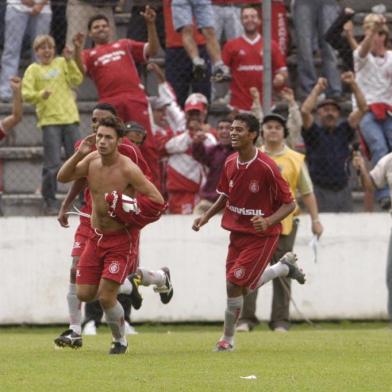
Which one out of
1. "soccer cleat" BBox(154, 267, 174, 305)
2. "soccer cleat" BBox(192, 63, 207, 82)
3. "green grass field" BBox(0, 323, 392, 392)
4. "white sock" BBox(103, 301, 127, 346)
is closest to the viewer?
"green grass field" BBox(0, 323, 392, 392)

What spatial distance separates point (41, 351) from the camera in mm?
12000

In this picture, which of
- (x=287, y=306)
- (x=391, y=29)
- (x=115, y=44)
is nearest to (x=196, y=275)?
(x=287, y=306)

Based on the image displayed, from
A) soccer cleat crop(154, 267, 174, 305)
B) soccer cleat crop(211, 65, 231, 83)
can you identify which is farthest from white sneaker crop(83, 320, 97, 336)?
soccer cleat crop(211, 65, 231, 83)

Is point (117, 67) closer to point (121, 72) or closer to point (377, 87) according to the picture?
point (121, 72)

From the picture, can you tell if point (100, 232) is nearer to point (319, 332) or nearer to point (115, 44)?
point (319, 332)

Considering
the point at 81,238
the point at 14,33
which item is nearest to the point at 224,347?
the point at 81,238

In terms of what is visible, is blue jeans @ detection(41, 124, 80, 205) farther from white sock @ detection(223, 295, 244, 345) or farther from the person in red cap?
white sock @ detection(223, 295, 244, 345)

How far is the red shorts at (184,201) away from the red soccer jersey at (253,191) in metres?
5.13

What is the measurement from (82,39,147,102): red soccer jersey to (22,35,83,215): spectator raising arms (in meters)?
0.28

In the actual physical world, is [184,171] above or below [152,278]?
above

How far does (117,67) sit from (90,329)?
3.37 m

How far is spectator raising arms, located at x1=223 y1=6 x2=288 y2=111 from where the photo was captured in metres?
17.5

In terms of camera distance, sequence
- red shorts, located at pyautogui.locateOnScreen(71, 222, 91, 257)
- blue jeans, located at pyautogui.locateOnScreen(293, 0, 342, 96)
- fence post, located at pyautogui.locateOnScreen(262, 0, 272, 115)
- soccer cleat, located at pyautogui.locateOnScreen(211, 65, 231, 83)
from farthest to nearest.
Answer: blue jeans, located at pyautogui.locateOnScreen(293, 0, 342, 96)
soccer cleat, located at pyautogui.locateOnScreen(211, 65, 231, 83)
fence post, located at pyautogui.locateOnScreen(262, 0, 272, 115)
red shorts, located at pyautogui.locateOnScreen(71, 222, 91, 257)

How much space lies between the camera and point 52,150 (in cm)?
1677
